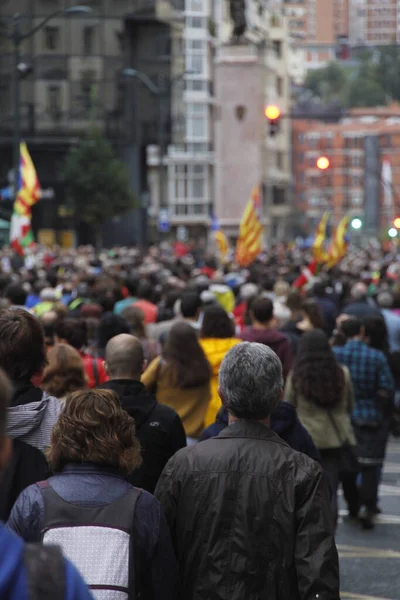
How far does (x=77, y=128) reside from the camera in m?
62.9

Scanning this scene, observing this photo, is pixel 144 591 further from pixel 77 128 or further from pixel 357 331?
pixel 77 128

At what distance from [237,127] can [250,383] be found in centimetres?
6481

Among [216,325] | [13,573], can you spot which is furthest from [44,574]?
[216,325]

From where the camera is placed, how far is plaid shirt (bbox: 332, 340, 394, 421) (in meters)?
10.1

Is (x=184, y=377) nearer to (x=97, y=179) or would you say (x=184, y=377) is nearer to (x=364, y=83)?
(x=97, y=179)

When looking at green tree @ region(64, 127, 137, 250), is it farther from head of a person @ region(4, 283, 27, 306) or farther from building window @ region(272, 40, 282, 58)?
head of a person @ region(4, 283, 27, 306)

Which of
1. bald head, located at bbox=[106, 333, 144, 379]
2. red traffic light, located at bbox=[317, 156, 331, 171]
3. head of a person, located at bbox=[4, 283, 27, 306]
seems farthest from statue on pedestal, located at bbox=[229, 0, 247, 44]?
bald head, located at bbox=[106, 333, 144, 379]

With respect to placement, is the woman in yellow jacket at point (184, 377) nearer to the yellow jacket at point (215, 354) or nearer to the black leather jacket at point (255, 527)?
the yellow jacket at point (215, 354)

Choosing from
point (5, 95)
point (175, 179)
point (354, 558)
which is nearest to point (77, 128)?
point (5, 95)

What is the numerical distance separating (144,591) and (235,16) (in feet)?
168

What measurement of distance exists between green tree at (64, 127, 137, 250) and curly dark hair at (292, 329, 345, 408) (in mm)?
47886

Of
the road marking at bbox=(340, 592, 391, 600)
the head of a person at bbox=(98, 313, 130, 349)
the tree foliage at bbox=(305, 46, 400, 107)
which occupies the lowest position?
the road marking at bbox=(340, 592, 391, 600)

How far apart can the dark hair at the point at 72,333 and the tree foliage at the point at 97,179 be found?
158ft

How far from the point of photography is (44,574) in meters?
2.31
